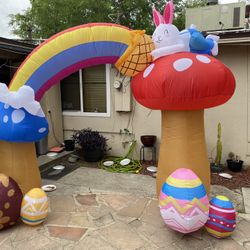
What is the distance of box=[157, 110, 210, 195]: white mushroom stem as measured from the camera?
12.5 feet

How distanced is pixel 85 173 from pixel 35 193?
8.35 feet

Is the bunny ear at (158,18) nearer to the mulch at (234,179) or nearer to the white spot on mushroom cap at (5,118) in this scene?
the white spot on mushroom cap at (5,118)

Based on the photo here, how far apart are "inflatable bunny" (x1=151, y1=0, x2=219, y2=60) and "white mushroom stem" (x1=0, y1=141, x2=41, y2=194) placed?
7.77 ft

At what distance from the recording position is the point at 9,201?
3.62 meters


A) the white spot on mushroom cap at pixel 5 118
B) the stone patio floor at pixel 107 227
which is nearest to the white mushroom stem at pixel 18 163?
the white spot on mushroom cap at pixel 5 118

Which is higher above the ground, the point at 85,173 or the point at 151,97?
the point at 151,97

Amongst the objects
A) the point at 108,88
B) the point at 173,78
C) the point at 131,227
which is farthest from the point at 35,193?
the point at 108,88

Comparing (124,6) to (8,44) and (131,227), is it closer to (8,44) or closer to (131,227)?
(8,44)

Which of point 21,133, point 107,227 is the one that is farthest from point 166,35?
point 107,227

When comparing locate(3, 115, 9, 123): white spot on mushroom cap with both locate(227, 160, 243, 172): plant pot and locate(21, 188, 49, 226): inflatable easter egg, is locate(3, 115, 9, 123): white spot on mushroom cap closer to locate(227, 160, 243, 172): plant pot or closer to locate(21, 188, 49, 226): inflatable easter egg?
locate(21, 188, 49, 226): inflatable easter egg

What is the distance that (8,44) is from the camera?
580 cm

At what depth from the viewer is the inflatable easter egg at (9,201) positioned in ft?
11.8

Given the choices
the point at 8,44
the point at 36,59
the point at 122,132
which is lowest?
the point at 122,132

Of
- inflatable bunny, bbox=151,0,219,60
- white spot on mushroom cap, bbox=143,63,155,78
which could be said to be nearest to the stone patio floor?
white spot on mushroom cap, bbox=143,63,155,78
